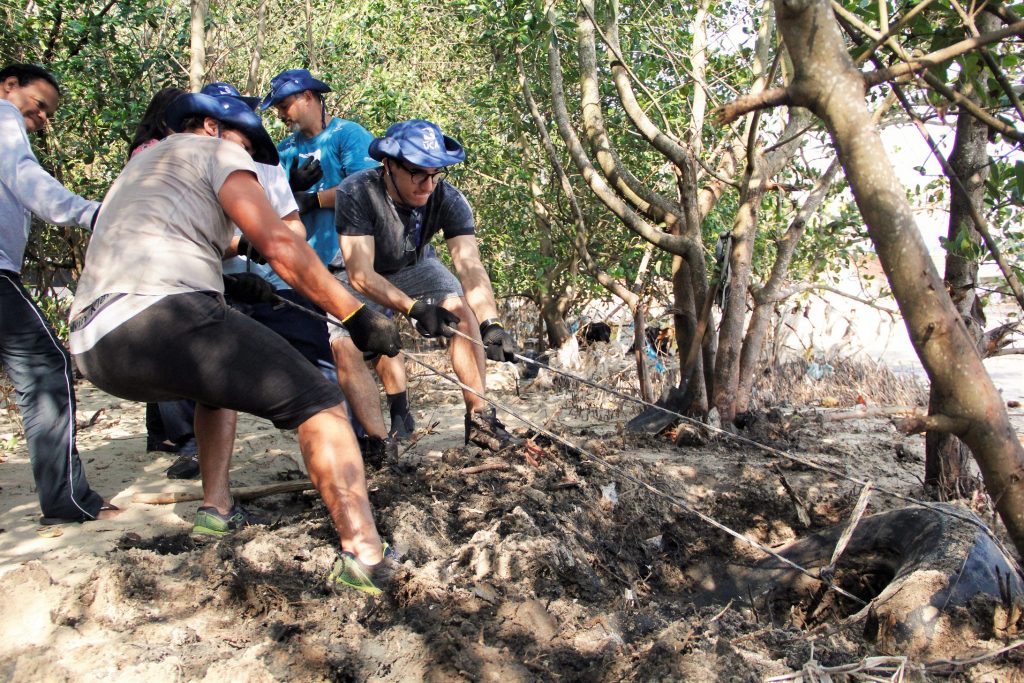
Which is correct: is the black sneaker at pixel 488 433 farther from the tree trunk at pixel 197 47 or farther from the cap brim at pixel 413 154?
the tree trunk at pixel 197 47

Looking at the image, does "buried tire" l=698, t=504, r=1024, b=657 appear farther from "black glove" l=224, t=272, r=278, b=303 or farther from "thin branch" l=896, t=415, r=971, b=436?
"black glove" l=224, t=272, r=278, b=303

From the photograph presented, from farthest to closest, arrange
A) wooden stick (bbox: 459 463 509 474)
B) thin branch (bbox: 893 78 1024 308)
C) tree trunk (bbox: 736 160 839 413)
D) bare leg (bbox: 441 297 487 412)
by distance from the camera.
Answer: tree trunk (bbox: 736 160 839 413)
bare leg (bbox: 441 297 487 412)
wooden stick (bbox: 459 463 509 474)
thin branch (bbox: 893 78 1024 308)

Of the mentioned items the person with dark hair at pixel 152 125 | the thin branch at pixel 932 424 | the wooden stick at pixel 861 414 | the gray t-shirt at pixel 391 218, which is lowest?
the wooden stick at pixel 861 414

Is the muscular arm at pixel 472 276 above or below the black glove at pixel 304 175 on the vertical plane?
below

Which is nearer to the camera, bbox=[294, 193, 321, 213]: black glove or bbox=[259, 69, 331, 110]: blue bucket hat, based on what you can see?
bbox=[259, 69, 331, 110]: blue bucket hat

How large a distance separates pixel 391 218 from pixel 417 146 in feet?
1.51

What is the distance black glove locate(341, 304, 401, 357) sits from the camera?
119 inches

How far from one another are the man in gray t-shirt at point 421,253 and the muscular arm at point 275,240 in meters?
1.06

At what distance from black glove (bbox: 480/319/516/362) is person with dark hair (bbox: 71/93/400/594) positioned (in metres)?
1.27

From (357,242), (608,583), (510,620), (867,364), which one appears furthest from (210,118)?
(867,364)

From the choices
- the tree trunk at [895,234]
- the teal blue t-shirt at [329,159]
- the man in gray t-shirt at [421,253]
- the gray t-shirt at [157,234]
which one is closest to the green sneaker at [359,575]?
the gray t-shirt at [157,234]

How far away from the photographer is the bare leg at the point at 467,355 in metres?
4.48

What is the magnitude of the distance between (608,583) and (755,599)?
0.58 metres

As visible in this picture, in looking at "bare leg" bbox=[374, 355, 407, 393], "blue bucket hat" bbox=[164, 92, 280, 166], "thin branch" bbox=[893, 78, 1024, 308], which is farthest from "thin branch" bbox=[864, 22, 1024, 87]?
"bare leg" bbox=[374, 355, 407, 393]
